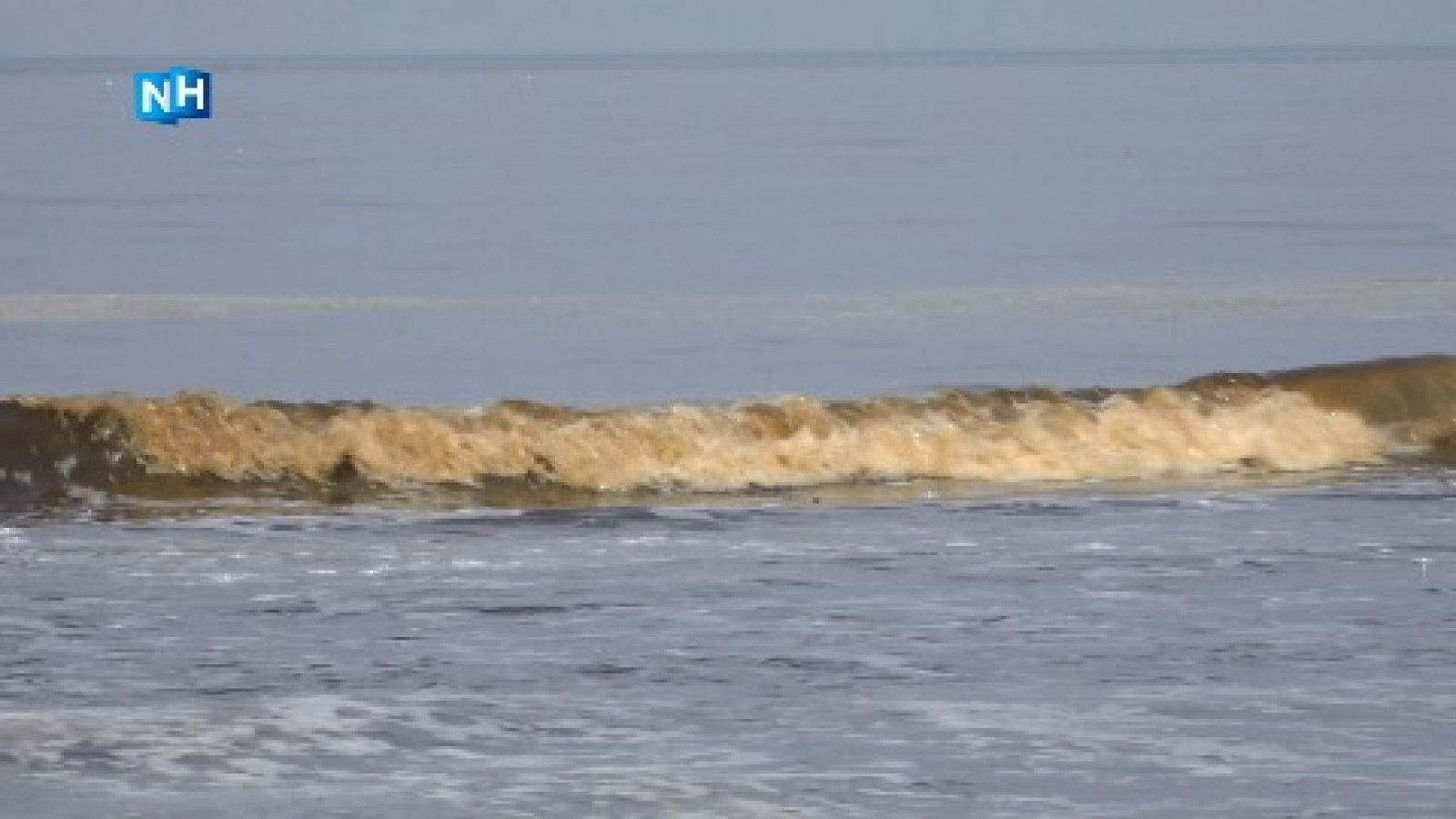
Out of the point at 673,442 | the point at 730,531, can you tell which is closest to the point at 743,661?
the point at 730,531

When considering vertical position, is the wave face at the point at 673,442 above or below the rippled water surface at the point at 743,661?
above

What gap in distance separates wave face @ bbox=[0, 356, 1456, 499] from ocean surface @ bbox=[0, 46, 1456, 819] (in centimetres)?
3

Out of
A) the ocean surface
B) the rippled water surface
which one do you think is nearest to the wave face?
the ocean surface

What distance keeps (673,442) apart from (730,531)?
2.14m

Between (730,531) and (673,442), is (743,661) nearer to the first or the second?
(730,531)

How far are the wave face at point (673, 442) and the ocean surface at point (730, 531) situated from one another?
3 centimetres

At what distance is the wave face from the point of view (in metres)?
13.6

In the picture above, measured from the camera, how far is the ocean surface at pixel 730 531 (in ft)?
27.1

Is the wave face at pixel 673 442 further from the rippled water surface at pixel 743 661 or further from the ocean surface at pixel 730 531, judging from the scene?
the rippled water surface at pixel 743 661

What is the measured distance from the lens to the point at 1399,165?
46.2 meters

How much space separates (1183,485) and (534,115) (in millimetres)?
72670

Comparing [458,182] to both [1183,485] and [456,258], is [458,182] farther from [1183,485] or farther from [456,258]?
[1183,485]

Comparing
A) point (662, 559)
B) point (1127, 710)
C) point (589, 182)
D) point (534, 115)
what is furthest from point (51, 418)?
point (534, 115)

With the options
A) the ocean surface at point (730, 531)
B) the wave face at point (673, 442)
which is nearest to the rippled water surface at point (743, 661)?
the ocean surface at point (730, 531)
